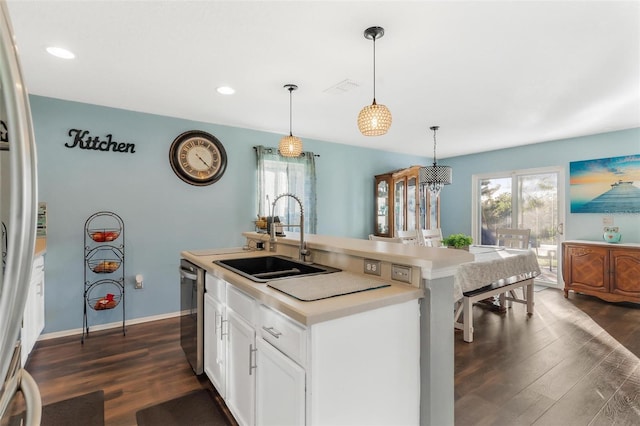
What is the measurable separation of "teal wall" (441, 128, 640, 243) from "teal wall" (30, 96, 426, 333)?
3.89 meters

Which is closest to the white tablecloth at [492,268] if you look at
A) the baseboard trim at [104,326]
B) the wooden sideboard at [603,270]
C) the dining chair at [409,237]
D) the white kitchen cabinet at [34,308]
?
the dining chair at [409,237]

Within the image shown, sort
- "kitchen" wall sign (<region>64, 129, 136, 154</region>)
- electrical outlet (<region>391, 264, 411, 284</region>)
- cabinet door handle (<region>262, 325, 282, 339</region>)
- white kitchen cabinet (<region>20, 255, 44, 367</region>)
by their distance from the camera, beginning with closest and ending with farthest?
cabinet door handle (<region>262, 325, 282, 339</region>) → electrical outlet (<region>391, 264, 411, 284</region>) → white kitchen cabinet (<region>20, 255, 44, 367</region>) → "kitchen" wall sign (<region>64, 129, 136, 154</region>)

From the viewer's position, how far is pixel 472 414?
1977 millimetres

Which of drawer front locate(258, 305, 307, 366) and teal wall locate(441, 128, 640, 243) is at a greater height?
teal wall locate(441, 128, 640, 243)

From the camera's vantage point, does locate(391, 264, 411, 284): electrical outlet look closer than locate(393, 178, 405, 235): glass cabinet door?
Yes

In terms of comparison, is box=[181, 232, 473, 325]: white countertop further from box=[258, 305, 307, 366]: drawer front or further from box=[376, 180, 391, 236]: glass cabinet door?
box=[376, 180, 391, 236]: glass cabinet door

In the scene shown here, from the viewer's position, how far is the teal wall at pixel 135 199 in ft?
10.5

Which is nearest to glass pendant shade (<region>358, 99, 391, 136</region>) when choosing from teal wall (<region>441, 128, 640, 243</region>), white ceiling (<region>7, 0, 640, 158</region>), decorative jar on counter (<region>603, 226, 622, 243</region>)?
white ceiling (<region>7, 0, 640, 158</region>)

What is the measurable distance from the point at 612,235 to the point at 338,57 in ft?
14.8

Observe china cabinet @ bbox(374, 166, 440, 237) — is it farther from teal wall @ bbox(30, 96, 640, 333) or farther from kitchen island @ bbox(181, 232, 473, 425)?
kitchen island @ bbox(181, 232, 473, 425)

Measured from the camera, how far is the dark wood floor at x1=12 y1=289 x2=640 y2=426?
2021mm

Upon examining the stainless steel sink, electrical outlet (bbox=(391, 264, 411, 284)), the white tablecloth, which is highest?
electrical outlet (bbox=(391, 264, 411, 284))

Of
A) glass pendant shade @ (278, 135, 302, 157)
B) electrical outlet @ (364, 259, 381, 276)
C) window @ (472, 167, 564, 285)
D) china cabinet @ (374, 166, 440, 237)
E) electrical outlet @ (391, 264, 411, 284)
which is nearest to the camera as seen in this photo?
Answer: electrical outlet @ (391, 264, 411, 284)

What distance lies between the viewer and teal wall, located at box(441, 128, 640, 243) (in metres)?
4.40
